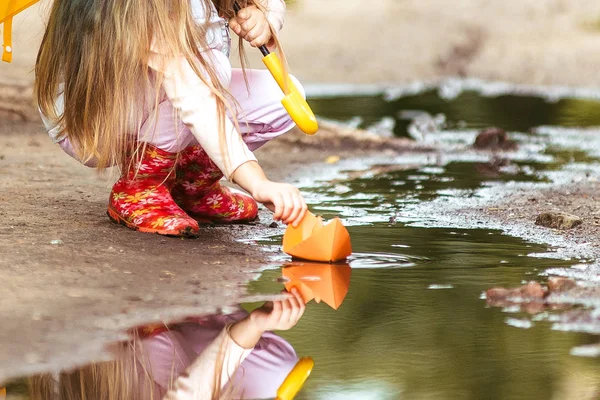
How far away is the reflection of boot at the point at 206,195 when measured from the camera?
2.91 metres

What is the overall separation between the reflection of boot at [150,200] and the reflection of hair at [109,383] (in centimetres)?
91

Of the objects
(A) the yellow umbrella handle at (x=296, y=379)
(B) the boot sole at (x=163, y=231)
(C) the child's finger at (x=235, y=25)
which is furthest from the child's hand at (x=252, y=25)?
(A) the yellow umbrella handle at (x=296, y=379)

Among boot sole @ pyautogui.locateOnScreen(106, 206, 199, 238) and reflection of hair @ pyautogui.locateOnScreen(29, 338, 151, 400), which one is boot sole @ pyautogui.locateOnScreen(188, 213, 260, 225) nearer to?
boot sole @ pyautogui.locateOnScreen(106, 206, 199, 238)

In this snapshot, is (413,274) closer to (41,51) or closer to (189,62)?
(189,62)

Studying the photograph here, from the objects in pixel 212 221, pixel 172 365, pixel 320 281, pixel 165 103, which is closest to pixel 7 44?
pixel 165 103

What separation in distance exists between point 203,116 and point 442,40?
23.7 ft

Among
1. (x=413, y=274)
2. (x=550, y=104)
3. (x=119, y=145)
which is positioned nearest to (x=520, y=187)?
(x=413, y=274)

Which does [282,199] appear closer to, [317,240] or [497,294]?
[317,240]

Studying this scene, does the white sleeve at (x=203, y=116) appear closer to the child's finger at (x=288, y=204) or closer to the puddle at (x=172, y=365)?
the child's finger at (x=288, y=204)

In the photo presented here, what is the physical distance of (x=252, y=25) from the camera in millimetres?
2646

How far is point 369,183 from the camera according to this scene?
12.7 ft

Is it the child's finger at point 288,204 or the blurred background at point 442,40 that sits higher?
the child's finger at point 288,204

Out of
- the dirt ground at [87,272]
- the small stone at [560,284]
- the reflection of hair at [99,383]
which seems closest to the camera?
the reflection of hair at [99,383]

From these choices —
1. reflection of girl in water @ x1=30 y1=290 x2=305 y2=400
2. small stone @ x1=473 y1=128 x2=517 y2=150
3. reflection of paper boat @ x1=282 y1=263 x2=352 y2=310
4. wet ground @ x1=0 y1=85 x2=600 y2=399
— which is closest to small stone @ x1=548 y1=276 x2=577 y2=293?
wet ground @ x1=0 y1=85 x2=600 y2=399
